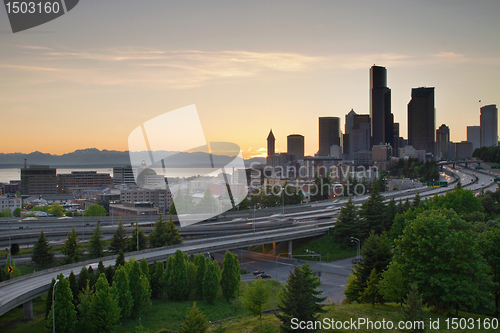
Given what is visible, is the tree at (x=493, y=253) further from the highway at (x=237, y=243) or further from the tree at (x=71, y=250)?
the tree at (x=71, y=250)

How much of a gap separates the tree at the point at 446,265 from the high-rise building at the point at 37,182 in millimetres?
151034

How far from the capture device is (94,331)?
1825cm

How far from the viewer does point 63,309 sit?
17.7 m

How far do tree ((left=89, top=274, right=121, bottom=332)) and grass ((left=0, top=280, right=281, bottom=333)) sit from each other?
1.41 metres

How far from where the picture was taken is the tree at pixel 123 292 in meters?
20.8

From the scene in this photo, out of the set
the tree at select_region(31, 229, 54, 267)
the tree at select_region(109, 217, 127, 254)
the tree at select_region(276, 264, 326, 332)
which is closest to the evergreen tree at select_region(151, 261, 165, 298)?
the tree at select_region(109, 217, 127, 254)

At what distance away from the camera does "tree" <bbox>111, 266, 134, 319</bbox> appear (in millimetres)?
20766

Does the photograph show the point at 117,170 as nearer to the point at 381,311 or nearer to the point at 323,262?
the point at 323,262

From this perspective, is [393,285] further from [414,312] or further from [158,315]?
[158,315]

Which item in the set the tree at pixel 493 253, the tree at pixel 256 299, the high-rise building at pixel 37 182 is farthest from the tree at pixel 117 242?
the high-rise building at pixel 37 182

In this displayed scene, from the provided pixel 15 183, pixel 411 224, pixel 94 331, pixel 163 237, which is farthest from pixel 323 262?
pixel 15 183

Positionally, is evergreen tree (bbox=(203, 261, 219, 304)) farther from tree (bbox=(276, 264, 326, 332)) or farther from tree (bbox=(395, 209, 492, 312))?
tree (bbox=(395, 209, 492, 312))

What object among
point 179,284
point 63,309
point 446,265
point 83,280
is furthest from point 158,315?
point 446,265

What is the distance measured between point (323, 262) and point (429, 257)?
843 inches
